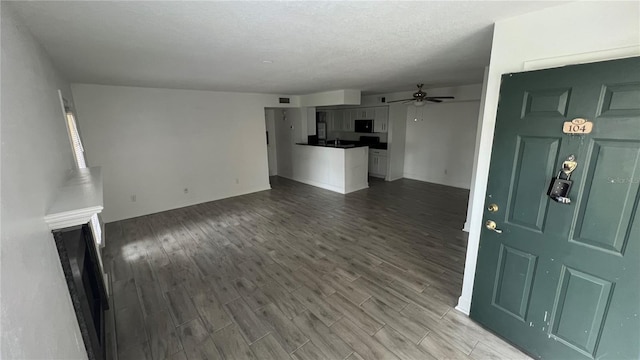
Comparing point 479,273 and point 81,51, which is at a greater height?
point 81,51

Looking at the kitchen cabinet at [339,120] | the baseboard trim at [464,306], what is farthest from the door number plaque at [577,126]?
the kitchen cabinet at [339,120]

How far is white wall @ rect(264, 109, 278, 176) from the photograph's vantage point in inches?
300

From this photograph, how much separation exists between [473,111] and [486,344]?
205 inches

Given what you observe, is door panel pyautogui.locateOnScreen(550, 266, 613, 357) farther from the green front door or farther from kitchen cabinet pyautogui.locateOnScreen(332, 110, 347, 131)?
kitchen cabinet pyautogui.locateOnScreen(332, 110, 347, 131)

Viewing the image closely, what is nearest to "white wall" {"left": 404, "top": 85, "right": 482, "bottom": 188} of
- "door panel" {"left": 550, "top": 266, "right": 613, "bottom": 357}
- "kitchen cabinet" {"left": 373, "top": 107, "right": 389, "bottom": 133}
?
"kitchen cabinet" {"left": 373, "top": 107, "right": 389, "bottom": 133}

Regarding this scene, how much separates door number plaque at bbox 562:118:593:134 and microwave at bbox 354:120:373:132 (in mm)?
5839

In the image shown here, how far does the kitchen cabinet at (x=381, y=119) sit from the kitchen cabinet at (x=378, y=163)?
2.05 feet

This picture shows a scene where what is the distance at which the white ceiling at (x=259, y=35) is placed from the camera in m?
1.47

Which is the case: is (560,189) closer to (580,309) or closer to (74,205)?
(580,309)

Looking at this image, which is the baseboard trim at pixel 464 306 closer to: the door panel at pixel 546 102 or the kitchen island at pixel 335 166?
the door panel at pixel 546 102

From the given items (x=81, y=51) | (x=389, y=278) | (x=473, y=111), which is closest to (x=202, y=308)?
(x=389, y=278)

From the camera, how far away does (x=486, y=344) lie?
191cm

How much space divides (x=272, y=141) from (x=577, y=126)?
23.1 feet

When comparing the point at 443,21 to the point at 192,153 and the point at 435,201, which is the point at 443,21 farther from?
the point at 192,153
